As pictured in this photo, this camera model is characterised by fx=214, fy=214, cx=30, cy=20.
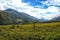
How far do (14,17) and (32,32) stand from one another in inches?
27.4

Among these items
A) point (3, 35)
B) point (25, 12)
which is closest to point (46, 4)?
point (25, 12)

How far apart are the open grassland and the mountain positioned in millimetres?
153

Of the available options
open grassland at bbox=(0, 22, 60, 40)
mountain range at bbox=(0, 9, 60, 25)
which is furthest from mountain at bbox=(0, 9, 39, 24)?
open grassland at bbox=(0, 22, 60, 40)

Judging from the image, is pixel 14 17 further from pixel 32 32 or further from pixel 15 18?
pixel 32 32

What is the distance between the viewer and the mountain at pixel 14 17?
5.96m

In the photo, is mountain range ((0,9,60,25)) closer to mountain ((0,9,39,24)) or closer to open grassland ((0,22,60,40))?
mountain ((0,9,39,24))

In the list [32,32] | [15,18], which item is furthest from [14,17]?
[32,32]

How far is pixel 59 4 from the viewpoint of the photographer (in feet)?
19.4

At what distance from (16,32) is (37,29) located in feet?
1.90

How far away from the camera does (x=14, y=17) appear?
19.9ft

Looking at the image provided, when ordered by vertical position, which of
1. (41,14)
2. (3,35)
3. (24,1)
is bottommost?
(3,35)

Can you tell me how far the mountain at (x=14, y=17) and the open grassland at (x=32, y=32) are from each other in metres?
0.15

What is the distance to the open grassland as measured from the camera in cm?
571

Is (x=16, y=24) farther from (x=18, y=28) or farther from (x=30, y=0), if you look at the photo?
(x=30, y=0)
